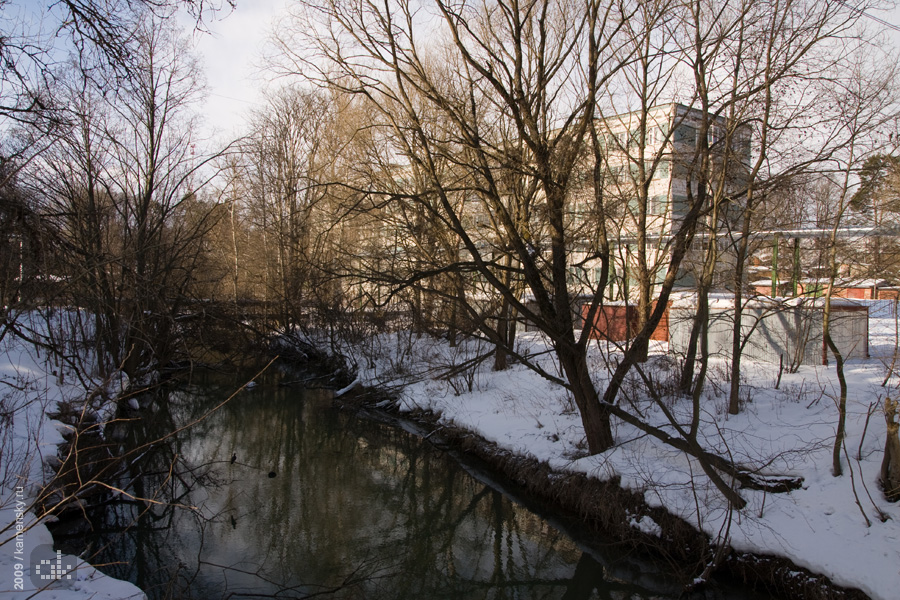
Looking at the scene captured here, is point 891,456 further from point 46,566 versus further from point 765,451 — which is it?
point 46,566

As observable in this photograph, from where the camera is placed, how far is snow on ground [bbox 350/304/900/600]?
6.35m

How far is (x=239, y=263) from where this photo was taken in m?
31.6

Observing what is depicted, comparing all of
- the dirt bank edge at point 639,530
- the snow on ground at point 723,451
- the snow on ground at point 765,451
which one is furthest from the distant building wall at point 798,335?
the dirt bank edge at point 639,530

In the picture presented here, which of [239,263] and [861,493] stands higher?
[239,263]

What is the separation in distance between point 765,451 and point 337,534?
19.4ft

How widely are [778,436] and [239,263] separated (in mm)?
28253

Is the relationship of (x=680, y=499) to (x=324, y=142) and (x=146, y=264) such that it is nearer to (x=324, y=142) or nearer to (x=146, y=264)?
(x=146, y=264)

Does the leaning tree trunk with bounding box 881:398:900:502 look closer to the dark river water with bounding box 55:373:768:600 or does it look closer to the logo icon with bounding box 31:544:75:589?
the dark river water with bounding box 55:373:768:600

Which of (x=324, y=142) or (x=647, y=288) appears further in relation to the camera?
(x=324, y=142)

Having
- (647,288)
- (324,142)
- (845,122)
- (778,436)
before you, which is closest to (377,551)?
(778,436)

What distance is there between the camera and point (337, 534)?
27.4 feet

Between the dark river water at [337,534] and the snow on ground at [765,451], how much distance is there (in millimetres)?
912

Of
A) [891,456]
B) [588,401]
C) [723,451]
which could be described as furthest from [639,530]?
[891,456]

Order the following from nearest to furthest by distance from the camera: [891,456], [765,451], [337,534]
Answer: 1. [891,456]
2. [765,451]
3. [337,534]
